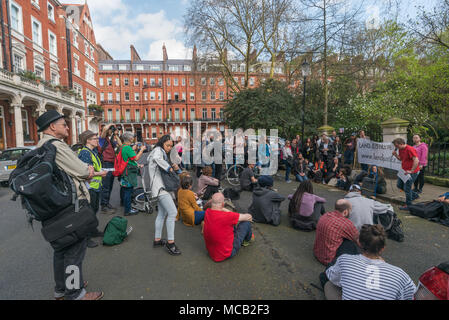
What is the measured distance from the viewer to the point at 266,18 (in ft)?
60.8

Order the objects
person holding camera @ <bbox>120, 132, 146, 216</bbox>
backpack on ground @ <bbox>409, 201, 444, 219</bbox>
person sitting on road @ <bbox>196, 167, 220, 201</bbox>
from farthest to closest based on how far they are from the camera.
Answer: person sitting on road @ <bbox>196, 167, 220, 201</bbox> → person holding camera @ <bbox>120, 132, 146, 216</bbox> → backpack on ground @ <bbox>409, 201, 444, 219</bbox>

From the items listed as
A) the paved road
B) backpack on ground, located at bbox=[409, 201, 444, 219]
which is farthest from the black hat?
backpack on ground, located at bbox=[409, 201, 444, 219]

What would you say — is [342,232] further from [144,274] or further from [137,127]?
[137,127]

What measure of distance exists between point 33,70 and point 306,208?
27.2 m

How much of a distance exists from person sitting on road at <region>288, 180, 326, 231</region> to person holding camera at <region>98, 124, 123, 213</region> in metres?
4.46

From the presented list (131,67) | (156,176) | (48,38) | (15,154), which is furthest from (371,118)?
(131,67)

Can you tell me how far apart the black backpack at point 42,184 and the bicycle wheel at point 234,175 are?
7.38m

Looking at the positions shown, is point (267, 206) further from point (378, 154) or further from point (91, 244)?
point (378, 154)

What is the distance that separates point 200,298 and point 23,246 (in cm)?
367

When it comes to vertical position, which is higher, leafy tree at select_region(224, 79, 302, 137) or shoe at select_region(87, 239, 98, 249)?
leafy tree at select_region(224, 79, 302, 137)

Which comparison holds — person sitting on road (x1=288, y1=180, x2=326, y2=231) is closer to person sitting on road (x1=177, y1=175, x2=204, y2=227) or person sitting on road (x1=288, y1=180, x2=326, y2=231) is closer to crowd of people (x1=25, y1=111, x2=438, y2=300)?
crowd of people (x1=25, y1=111, x2=438, y2=300)

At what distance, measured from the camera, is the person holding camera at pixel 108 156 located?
6.02m

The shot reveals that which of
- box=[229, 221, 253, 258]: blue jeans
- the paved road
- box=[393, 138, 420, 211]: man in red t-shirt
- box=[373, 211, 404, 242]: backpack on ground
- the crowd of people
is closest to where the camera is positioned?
the crowd of people

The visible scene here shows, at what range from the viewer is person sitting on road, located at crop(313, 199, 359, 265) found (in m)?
3.29
